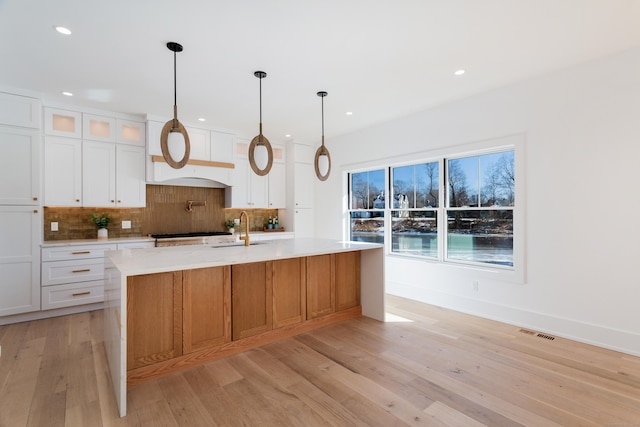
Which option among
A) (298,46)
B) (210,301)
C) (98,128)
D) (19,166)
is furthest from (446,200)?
(19,166)

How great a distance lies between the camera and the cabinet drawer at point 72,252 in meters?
3.79

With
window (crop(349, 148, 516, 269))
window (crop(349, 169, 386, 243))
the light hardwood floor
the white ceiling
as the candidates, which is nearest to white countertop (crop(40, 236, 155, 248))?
the light hardwood floor

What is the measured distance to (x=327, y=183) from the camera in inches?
235

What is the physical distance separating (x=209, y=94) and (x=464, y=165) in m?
3.30

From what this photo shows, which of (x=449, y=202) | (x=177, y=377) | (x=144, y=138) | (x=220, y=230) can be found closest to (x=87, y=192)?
(x=144, y=138)

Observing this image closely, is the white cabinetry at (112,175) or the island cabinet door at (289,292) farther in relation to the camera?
the white cabinetry at (112,175)

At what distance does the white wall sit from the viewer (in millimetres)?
2801

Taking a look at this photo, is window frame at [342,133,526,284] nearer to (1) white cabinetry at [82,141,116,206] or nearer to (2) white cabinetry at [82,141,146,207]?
(2) white cabinetry at [82,141,146,207]

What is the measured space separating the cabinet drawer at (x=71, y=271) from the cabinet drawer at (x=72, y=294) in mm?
65

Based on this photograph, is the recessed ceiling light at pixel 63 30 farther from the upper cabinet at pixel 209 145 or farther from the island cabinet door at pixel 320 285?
the island cabinet door at pixel 320 285

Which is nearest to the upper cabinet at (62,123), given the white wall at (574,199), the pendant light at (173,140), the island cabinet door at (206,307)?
the pendant light at (173,140)

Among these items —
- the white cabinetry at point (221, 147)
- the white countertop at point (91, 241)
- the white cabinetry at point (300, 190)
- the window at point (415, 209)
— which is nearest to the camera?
the white countertop at point (91, 241)

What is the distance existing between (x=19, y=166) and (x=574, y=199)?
599 centimetres

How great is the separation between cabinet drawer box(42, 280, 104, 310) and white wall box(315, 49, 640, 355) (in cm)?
464
